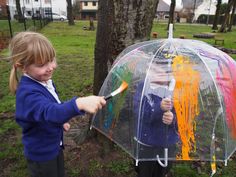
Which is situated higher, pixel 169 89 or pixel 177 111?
pixel 169 89

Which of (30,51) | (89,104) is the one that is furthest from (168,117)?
(30,51)

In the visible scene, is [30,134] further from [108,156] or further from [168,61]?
[108,156]

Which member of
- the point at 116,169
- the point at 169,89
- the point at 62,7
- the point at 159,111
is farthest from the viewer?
the point at 62,7

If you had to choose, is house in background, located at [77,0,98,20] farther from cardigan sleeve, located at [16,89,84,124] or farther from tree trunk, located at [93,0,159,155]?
cardigan sleeve, located at [16,89,84,124]

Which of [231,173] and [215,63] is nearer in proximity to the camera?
[215,63]

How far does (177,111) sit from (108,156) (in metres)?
1.82

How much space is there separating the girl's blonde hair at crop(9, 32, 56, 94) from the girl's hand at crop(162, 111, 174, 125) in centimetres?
89

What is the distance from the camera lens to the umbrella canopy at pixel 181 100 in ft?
7.16

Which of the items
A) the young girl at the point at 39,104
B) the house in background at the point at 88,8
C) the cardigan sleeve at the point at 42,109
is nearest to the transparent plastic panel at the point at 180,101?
the young girl at the point at 39,104

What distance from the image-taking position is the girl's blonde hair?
2002 millimetres

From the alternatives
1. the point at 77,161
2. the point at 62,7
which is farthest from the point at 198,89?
the point at 62,7

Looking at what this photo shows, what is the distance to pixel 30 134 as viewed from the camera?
223 cm

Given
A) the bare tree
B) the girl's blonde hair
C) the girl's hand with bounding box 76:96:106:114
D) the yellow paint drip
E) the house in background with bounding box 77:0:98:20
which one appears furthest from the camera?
the house in background with bounding box 77:0:98:20

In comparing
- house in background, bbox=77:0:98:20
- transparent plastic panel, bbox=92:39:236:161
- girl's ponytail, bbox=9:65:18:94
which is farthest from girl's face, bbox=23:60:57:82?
house in background, bbox=77:0:98:20
